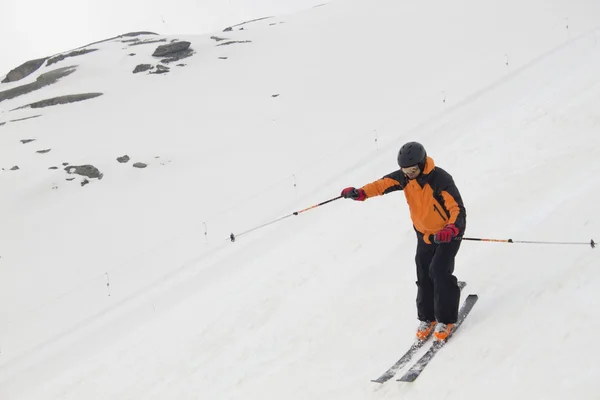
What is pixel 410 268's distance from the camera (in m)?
8.12

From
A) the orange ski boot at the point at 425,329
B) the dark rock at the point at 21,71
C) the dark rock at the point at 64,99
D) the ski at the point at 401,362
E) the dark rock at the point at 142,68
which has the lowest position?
the ski at the point at 401,362

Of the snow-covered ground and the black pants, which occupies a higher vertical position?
the black pants

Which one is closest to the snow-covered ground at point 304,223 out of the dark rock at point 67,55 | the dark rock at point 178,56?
the dark rock at point 178,56

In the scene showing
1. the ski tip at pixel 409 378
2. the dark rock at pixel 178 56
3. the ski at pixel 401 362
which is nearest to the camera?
the ski tip at pixel 409 378

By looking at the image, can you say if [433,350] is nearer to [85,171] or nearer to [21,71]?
[85,171]

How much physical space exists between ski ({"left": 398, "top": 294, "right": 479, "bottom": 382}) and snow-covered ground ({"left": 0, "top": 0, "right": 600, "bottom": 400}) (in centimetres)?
12

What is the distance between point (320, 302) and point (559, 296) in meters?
4.03

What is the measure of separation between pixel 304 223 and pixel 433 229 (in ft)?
28.1

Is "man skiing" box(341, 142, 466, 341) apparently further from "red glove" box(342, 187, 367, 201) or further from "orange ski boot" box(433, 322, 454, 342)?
"red glove" box(342, 187, 367, 201)

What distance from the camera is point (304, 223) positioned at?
45.3ft

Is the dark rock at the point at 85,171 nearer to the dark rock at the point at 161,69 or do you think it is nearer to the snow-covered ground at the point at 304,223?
the snow-covered ground at the point at 304,223

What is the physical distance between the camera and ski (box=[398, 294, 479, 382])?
15.9 ft

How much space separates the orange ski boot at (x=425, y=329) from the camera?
18.1 ft

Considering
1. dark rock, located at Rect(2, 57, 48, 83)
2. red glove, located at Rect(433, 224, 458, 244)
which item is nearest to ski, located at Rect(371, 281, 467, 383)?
red glove, located at Rect(433, 224, 458, 244)
